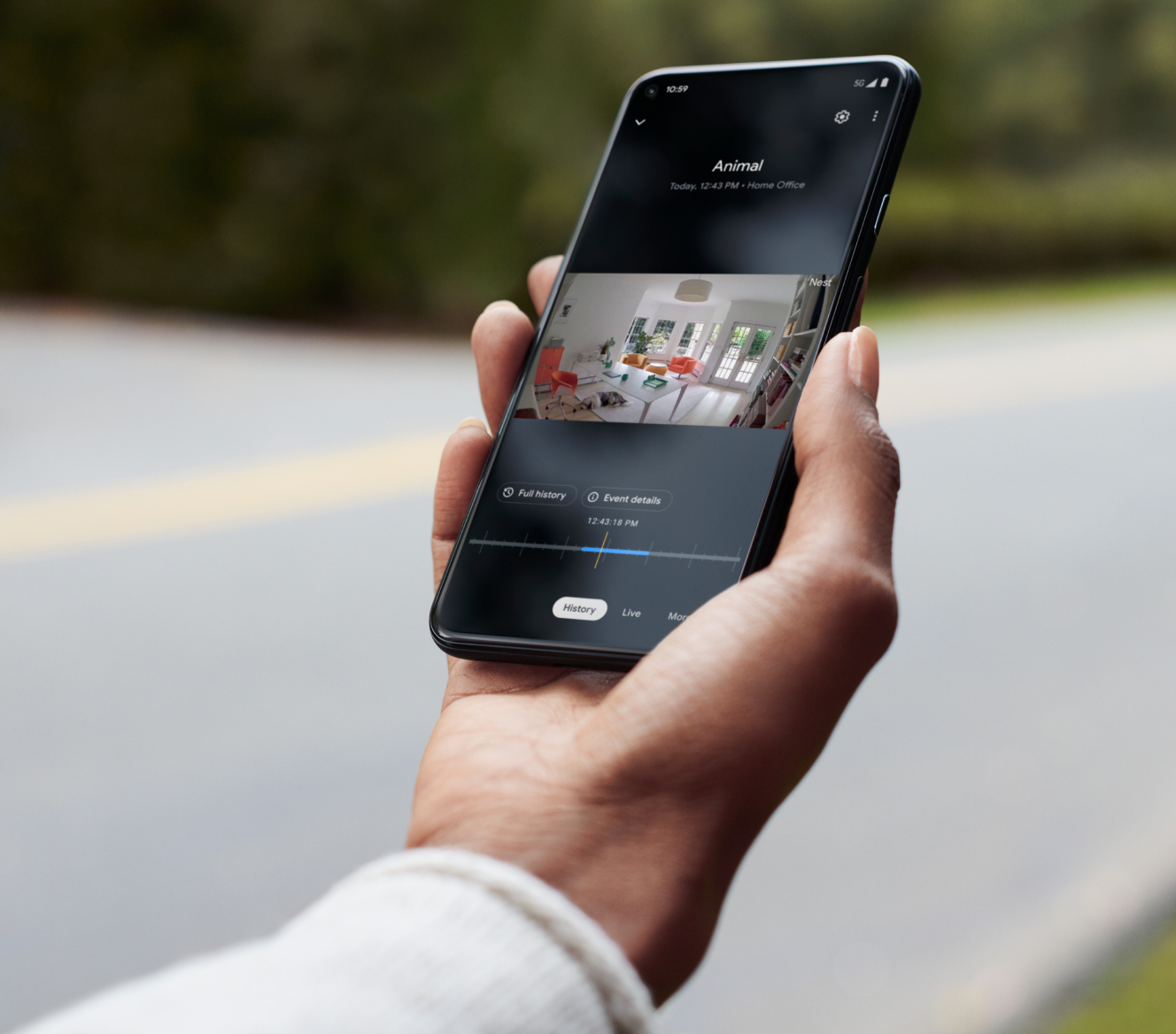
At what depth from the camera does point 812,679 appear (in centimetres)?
109

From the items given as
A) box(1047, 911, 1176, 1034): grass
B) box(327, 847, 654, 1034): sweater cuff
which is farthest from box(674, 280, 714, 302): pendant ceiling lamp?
box(1047, 911, 1176, 1034): grass

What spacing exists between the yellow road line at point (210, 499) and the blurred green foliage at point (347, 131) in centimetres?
383

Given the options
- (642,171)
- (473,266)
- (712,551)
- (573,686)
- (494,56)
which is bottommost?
(473,266)

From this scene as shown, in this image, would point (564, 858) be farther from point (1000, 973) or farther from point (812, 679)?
point (1000, 973)

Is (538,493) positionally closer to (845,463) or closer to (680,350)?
(680,350)

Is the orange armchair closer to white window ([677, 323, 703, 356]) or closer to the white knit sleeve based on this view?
white window ([677, 323, 703, 356])

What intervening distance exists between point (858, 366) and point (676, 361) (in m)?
0.24

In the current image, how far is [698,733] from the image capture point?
1036mm

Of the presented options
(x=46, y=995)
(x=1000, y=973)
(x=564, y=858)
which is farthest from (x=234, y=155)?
(x=564, y=858)

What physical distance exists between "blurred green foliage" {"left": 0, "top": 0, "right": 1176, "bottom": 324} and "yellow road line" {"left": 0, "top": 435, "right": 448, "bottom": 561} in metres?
3.83

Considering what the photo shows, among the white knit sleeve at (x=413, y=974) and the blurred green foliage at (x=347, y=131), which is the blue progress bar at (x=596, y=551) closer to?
the white knit sleeve at (x=413, y=974)

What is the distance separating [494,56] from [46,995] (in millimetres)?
7100

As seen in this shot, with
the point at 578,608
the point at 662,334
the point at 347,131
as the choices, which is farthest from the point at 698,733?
the point at 347,131

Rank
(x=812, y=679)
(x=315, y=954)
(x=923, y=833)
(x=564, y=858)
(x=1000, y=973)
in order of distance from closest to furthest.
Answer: (x=315, y=954), (x=564, y=858), (x=812, y=679), (x=1000, y=973), (x=923, y=833)
